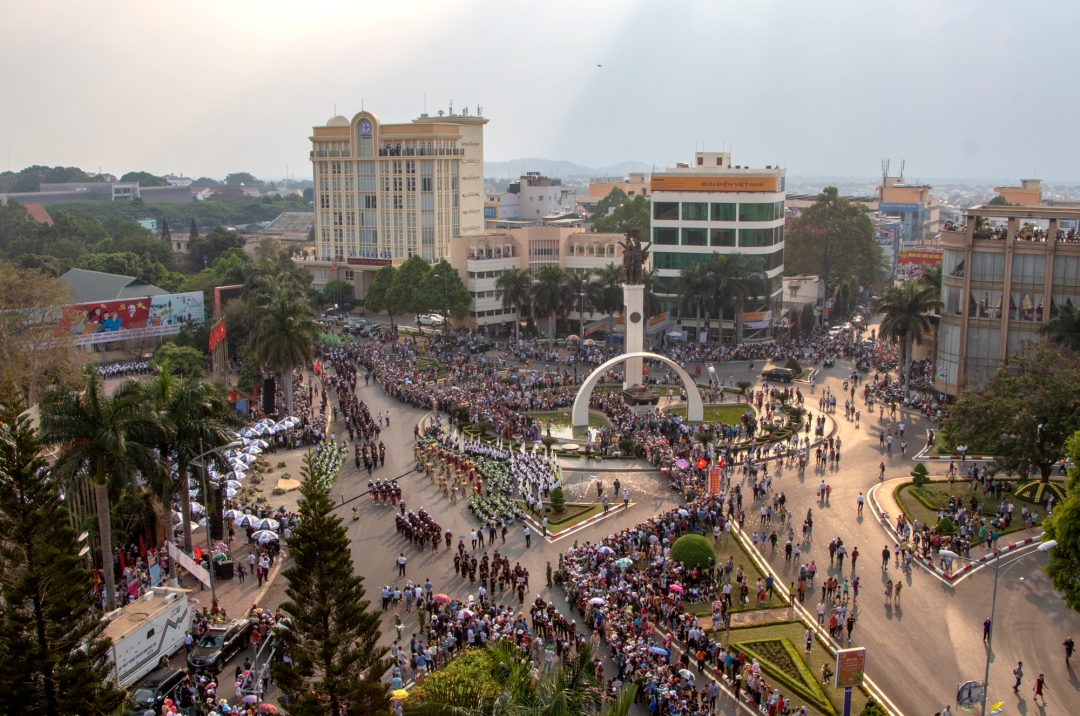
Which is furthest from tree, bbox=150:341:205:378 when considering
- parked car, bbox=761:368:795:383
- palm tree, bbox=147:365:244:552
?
parked car, bbox=761:368:795:383

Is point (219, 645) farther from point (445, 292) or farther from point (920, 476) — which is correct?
point (445, 292)

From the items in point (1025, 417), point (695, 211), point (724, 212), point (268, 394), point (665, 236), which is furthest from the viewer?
point (665, 236)

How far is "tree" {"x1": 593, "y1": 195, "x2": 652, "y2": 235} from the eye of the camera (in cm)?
9919

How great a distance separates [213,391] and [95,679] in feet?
48.3

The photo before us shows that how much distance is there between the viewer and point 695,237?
7775cm

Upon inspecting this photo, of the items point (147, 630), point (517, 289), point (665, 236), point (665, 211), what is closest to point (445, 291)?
point (517, 289)

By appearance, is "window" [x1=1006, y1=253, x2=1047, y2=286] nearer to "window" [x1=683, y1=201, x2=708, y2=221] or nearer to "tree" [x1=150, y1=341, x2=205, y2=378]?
"window" [x1=683, y1=201, x2=708, y2=221]

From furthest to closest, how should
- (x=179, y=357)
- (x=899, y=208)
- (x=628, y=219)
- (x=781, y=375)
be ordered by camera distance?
1. (x=899, y=208)
2. (x=628, y=219)
3. (x=179, y=357)
4. (x=781, y=375)

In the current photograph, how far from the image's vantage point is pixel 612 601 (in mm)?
28859

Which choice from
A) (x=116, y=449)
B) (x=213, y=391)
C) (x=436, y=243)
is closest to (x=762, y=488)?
(x=213, y=391)

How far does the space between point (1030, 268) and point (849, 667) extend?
112 ft

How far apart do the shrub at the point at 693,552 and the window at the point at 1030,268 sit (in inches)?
1113

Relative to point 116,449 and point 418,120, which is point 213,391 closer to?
point 116,449

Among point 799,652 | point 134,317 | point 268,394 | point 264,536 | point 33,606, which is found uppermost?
point 33,606
